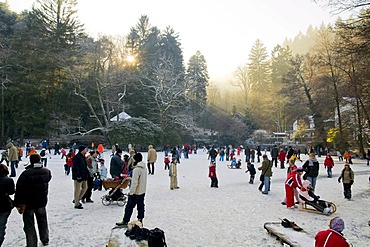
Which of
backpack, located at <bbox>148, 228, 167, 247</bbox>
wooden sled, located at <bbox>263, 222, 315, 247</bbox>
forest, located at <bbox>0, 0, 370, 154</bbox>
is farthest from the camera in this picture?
forest, located at <bbox>0, 0, 370, 154</bbox>

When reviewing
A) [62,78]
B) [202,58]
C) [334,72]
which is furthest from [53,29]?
[334,72]

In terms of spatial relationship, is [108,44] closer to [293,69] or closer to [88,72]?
[88,72]

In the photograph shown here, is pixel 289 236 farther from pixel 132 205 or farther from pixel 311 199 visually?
pixel 311 199

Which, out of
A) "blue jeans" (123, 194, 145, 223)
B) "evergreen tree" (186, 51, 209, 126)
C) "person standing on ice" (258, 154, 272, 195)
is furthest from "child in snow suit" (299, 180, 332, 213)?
"evergreen tree" (186, 51, 209, 126)

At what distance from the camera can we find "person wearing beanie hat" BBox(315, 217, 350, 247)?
3994mm

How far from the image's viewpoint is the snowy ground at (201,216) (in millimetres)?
6632

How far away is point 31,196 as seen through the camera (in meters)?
5.62

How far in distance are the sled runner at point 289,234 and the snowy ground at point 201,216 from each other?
0.55ft

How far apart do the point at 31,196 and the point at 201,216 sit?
14.5ft

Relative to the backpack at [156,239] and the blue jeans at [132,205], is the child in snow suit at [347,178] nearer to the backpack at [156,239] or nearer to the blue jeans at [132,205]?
the blue jeans at [132,205]

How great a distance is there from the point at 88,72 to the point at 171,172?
99.5 feet

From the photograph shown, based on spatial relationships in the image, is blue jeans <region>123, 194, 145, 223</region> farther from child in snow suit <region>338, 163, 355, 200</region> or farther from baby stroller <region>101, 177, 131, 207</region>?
child in snow suit <region>338, 163, 355, 200</region>

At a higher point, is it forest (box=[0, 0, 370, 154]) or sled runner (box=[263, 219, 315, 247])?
forest (box=[0, 0, 370, 154])

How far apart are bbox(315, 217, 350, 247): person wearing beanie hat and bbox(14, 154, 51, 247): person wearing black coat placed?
15.0 ft
